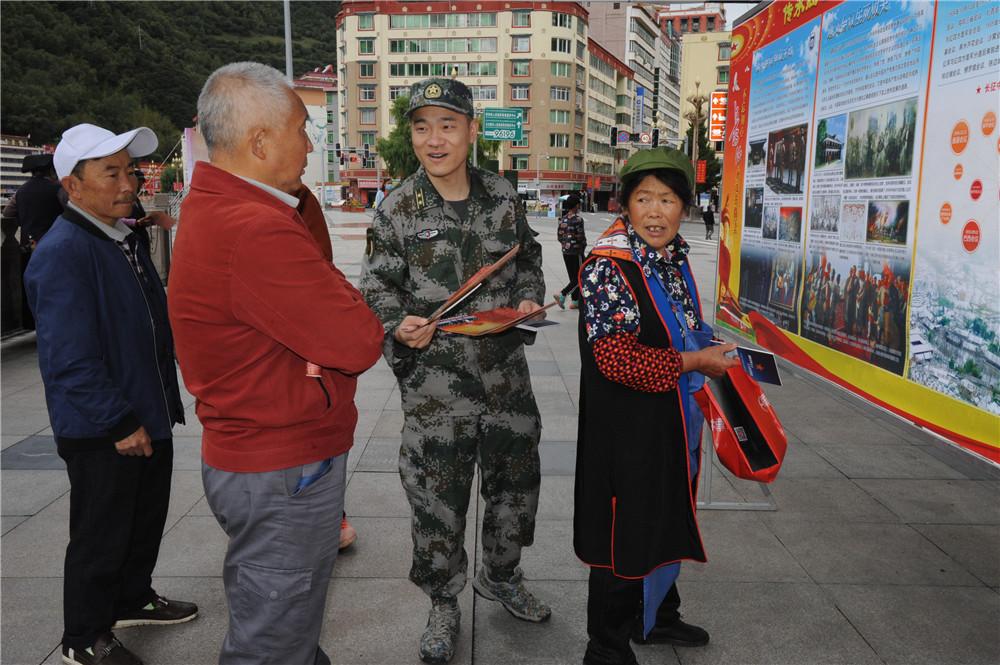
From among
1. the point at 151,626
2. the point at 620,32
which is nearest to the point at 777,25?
the point at 151,626

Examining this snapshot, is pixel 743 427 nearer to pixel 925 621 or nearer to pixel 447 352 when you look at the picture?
pixel 447 352

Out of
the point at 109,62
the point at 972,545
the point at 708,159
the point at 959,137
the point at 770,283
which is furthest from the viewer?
the point at 109,62

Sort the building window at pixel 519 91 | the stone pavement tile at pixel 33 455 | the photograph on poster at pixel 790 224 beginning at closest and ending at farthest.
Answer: the photograph on poster at pixel 790 224 < the stone pavement tile at pixel 33 455 < the building window at pixel 519 91

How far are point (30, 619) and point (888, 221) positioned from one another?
3929 millimetres

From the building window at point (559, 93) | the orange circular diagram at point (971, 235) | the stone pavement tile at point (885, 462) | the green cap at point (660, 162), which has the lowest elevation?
the stone pavement tile at point (885, 462)

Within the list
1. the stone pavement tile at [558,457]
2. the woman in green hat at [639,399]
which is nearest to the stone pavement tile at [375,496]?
the stone pavement tile at [558,457]

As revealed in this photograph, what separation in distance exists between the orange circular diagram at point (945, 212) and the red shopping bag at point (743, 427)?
0.98 m

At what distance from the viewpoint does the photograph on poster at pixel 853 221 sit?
3.35m

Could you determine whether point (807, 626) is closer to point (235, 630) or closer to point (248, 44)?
point (235, 630)

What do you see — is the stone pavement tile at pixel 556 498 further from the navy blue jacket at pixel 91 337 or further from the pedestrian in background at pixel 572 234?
the pedestrian in background at pixel 572 234

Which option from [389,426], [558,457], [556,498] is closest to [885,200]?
[556,498]

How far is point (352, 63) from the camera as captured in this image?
3282 inches

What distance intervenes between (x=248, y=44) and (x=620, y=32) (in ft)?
179

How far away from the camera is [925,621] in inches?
123
